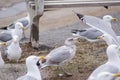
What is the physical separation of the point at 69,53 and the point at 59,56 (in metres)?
0.22

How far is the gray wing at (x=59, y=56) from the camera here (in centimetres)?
675

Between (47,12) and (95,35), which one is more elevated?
(95,35)

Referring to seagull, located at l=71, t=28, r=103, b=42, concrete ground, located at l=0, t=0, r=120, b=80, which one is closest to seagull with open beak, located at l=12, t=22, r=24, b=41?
concrete ground, located at l=0, t=0, r=120, b=80

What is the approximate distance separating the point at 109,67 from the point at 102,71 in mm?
165

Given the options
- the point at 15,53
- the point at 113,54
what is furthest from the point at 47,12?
the point at 113,54

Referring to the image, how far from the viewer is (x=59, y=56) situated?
682cm

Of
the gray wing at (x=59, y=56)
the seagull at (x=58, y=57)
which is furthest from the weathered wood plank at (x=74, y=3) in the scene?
the gray wing at (x=59, y=56)

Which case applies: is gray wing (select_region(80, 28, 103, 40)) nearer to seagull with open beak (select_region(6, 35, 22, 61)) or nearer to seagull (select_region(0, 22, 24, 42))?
seagull (select_region(0, 22, 24, 42))

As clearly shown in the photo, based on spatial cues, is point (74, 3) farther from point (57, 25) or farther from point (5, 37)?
point (57, 25)

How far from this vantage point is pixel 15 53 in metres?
7.68

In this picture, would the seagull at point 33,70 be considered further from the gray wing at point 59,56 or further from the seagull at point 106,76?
the seagull at point 106,76

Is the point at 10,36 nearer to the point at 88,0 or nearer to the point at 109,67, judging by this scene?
the point at 88,0

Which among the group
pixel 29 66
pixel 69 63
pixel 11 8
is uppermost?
pixel 29 66

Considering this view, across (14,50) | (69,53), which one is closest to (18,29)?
(14,50)
